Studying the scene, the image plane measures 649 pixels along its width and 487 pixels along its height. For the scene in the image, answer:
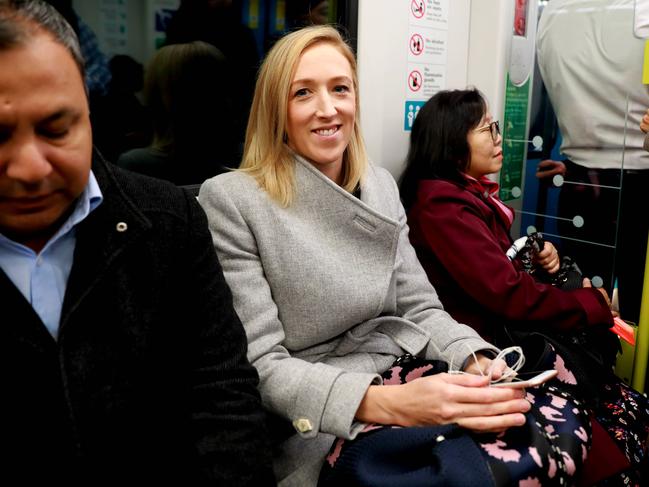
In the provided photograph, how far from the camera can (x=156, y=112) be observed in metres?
1.84

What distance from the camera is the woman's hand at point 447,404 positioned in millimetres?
1433

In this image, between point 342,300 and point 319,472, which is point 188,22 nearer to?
point 342,300

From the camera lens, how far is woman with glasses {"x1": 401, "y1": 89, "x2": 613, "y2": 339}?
2129mm

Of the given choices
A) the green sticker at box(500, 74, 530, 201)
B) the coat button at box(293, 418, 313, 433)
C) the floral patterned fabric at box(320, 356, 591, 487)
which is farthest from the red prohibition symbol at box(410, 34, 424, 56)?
the coat button at box(293, 418, 313, 433)

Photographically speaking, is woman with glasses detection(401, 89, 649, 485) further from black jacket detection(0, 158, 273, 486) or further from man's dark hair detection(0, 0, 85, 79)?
man's dark hair detection(0, 0, 85, 79)

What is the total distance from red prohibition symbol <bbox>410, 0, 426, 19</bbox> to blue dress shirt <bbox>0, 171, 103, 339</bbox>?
1.80 metres

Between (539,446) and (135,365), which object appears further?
(539,446)

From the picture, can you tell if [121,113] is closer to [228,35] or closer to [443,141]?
[228,35]

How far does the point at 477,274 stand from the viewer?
211cm

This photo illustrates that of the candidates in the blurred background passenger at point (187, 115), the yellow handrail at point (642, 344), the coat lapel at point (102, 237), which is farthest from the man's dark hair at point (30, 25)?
the yellow handrail at point (642, 344)

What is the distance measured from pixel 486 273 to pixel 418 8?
3.84 ft

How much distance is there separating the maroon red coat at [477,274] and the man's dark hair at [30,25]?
1377 mm

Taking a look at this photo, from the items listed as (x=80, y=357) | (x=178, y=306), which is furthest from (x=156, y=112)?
(x=80, y=357)

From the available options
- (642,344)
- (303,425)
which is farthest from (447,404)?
(642,344)
